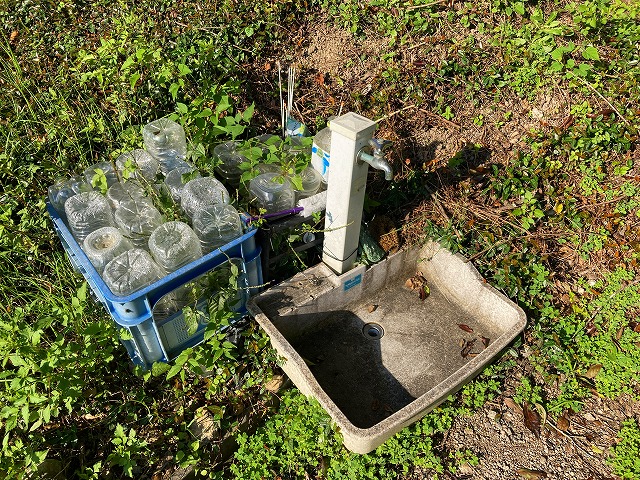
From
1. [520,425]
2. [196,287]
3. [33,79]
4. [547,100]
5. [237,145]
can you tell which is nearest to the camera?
[196,287]

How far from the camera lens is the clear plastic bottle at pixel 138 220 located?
2.92 m

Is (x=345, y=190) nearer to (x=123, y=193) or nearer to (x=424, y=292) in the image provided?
(x=424, y=292)

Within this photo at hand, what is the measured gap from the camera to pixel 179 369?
275cm

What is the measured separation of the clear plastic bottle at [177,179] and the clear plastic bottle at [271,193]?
16.9 inches

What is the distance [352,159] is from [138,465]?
2.21 metres

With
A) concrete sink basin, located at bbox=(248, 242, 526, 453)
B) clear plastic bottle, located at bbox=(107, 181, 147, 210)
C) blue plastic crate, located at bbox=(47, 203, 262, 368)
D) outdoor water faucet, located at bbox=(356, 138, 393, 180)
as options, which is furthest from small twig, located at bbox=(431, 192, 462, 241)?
clear plastic bottle, located at bbox=(107, 181, 147, 210)

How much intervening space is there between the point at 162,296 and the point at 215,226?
53 centimetres

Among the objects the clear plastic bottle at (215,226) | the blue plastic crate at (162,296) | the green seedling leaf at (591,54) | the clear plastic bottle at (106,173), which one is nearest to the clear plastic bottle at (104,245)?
the blue plastic crate at (162,296)

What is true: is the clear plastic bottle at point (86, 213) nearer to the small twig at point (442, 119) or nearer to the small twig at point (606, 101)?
the small twig at point (442, 119)

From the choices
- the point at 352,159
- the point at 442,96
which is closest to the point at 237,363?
the point at 352,159

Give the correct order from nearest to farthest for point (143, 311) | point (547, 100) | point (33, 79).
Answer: point (143, 311)
point (547, 100)
point (33, 79)

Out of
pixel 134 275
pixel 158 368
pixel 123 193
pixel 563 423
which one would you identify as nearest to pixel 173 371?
pixel 158 368

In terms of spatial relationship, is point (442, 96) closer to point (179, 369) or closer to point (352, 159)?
point (352, 159)

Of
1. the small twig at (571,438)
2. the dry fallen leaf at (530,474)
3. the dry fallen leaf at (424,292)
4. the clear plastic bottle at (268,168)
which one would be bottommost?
the dry fallen leaf at (530,474)
